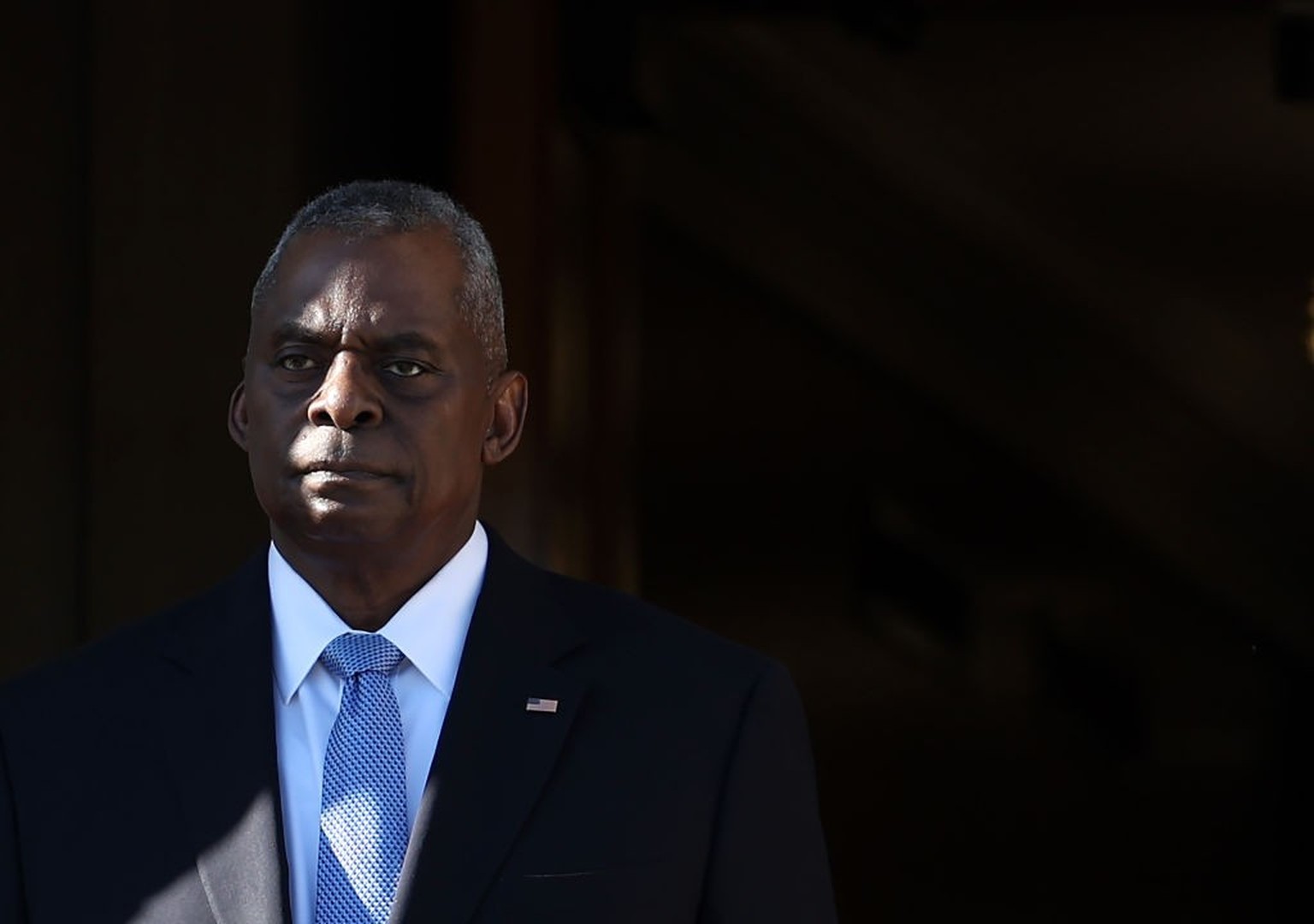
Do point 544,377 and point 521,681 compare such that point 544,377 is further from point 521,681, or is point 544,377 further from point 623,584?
point 521,681

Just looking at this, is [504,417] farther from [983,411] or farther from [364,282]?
[983,411]

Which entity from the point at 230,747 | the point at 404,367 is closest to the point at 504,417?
the point at 404,367

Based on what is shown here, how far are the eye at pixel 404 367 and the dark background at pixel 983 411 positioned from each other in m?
2.31

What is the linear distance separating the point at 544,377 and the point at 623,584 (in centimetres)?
81

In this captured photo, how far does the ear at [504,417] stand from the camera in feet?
7.07

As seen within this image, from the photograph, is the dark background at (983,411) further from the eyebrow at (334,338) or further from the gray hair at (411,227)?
the eyebrow at (334,338)

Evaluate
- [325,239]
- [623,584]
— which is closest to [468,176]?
[623,584]

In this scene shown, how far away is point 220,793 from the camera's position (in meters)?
1.95

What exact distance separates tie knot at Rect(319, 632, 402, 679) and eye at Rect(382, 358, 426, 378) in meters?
0.23

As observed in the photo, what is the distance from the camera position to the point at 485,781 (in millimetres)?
1975

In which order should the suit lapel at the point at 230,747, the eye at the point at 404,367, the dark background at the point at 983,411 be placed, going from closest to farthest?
the suit lapel at the point at 230,747 → the eye at the point at 404,367 → the dark background at the point at 983,411

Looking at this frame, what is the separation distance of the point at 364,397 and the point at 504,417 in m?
0.23

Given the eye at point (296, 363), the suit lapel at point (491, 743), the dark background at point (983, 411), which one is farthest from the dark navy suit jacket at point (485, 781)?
the dark background at point (983, 411)

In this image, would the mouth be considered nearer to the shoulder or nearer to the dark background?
the shoulder
